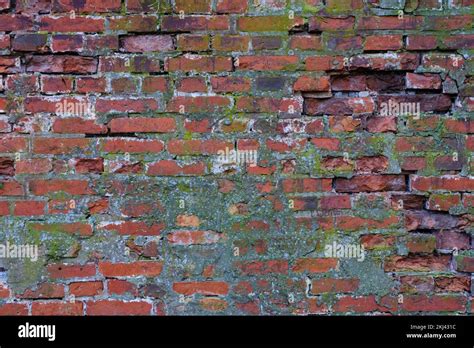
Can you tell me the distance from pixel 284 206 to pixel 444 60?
34.0 inches

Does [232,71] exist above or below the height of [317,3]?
below

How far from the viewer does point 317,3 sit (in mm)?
1750

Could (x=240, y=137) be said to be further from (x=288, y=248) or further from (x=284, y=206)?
(x=288, y=248)

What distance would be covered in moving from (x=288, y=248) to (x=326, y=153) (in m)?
0.41

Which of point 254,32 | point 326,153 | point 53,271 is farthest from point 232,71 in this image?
point 53,271

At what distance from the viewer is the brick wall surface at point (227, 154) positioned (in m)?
1.75

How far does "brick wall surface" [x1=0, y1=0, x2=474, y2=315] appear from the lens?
1.75 metres

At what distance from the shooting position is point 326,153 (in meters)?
1.76

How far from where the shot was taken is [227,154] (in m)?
1.75

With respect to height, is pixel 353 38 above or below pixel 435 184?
above

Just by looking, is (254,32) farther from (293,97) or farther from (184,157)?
(184,157)
